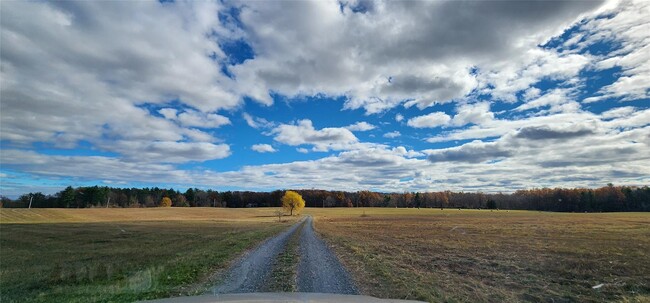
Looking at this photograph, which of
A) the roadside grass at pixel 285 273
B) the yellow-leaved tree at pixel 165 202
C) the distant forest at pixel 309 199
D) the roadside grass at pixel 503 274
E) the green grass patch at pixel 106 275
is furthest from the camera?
the yellow-leaved tree at pixel 165 202

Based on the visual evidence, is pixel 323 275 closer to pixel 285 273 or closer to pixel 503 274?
pixel 285 273

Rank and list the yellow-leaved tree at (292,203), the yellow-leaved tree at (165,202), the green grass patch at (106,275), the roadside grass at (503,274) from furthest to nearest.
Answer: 1. the yellow-leaved tree at (165,202)
2. the yellow-leaved tree at (292,203)
3. the roadside grass at (503,274)
4. the green grass patch at (106,275)

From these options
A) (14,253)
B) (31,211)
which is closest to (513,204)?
(31,211)

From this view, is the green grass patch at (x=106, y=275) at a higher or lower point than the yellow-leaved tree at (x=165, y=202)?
lower

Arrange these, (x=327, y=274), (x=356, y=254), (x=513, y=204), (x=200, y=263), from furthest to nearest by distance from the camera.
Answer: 1. (x=513, y=204)
2. (x=356, y=254)
3. (x=200, y=263)
4. (x=327, y=274)

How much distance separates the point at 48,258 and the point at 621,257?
1227 inches

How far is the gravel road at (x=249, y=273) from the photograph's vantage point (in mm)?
12512

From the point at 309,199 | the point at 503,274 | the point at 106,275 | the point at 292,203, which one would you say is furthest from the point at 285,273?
the point at 309,199

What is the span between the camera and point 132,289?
495 inches

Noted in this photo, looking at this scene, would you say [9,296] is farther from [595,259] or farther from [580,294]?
[595,259]

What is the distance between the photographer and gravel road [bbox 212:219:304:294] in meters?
12.5

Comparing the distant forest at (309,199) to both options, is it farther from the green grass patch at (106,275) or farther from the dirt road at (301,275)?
the dirt road at (301,275)

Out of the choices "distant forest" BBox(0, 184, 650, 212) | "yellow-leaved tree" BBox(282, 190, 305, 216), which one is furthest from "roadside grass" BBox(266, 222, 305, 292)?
"distant forest" BBox(0, 184, 650, 212)

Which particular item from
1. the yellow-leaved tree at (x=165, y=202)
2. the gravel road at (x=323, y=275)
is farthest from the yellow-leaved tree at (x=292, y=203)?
the gravel road at (x=323, y=275)
